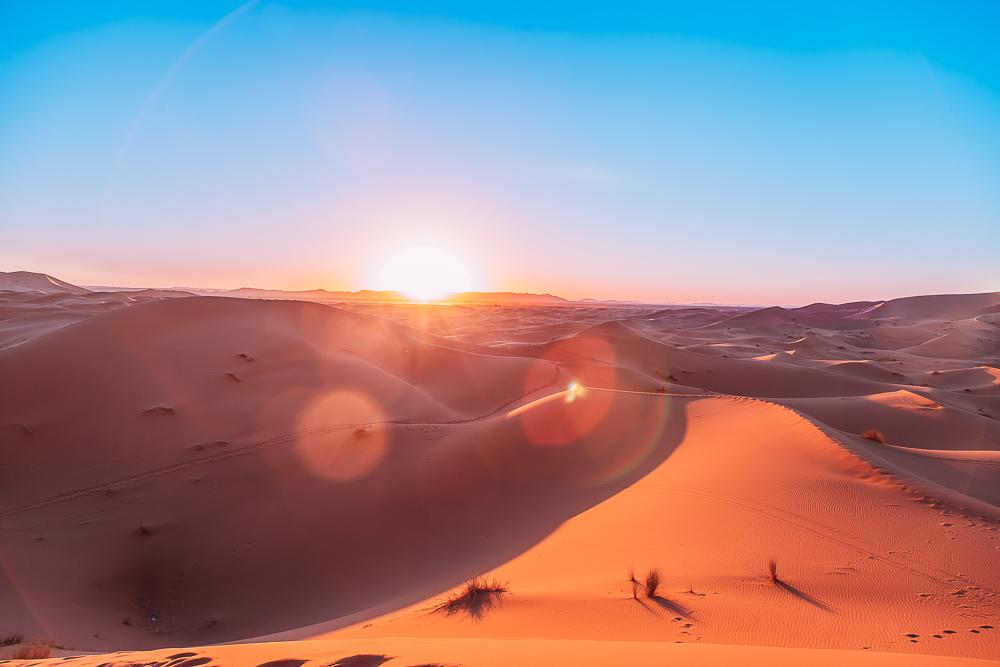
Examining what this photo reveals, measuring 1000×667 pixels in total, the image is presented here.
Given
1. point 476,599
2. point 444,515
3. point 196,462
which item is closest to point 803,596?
point 476,599

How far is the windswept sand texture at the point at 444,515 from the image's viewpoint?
443 cm

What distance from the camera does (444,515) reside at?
31.4 feet

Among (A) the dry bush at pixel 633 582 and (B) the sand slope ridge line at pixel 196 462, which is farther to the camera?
(B) the sand slope ridge line at pixel 196 462

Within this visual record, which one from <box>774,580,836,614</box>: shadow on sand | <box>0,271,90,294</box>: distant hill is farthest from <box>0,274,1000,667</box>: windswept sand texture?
<box>0,271,90,294</box>: distant hill

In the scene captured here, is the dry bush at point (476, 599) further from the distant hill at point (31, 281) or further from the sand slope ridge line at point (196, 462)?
the distant hill at point (31, 281)

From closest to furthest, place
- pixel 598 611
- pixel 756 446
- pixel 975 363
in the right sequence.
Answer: pixel 598 611
pixel 756 446
pixel 975 363

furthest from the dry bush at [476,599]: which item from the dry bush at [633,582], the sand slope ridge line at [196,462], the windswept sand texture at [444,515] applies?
the sand slope ridge line at [196,462]

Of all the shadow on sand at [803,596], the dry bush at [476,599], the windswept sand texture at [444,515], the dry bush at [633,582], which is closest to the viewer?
the windswept sand texture at [444,515]

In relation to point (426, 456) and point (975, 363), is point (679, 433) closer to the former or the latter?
point (426, 456)

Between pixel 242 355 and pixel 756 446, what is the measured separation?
570 inches

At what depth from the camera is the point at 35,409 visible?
39.9 feet

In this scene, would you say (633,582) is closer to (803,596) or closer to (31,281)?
Result: (803,596)

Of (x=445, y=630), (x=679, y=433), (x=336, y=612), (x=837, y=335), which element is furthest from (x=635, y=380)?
(x=837, y=335)

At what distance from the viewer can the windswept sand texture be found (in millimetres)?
4426
